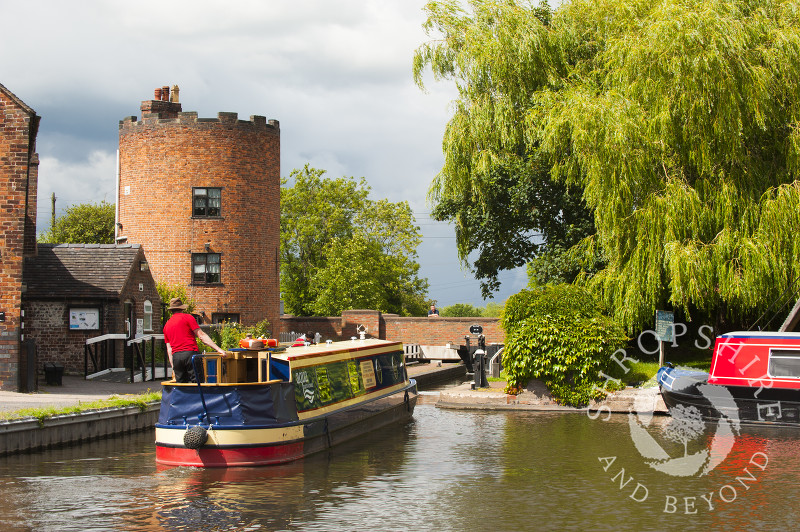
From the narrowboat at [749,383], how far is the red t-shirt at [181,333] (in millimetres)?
9884

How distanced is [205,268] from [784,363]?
25947 millimetres

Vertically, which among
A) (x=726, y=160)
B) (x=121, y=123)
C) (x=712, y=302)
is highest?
(x=121, y=123)

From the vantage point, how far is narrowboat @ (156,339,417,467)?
41.7ft

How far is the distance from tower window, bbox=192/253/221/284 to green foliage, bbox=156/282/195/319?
88 centimetres

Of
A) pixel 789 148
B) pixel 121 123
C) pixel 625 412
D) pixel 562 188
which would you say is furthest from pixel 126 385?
pixel 121 123

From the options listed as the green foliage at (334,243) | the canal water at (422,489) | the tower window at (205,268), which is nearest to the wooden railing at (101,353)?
the canal water at (422,489)

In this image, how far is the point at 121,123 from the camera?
38.7m

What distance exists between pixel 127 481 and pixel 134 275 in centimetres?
1593

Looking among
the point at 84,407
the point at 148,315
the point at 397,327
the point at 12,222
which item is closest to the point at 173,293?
the point at 148,315

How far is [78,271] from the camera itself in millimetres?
25266

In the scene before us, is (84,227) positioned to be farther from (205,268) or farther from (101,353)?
(101,353)

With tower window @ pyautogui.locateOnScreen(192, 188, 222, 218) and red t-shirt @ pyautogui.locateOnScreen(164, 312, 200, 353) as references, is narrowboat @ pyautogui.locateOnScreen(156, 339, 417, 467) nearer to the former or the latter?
red t-shirt @ pyautogui.locateOnScreen(164, 312, 200, 353)

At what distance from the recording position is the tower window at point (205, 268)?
37.4 meters

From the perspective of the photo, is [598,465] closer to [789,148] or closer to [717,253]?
[717,253]
